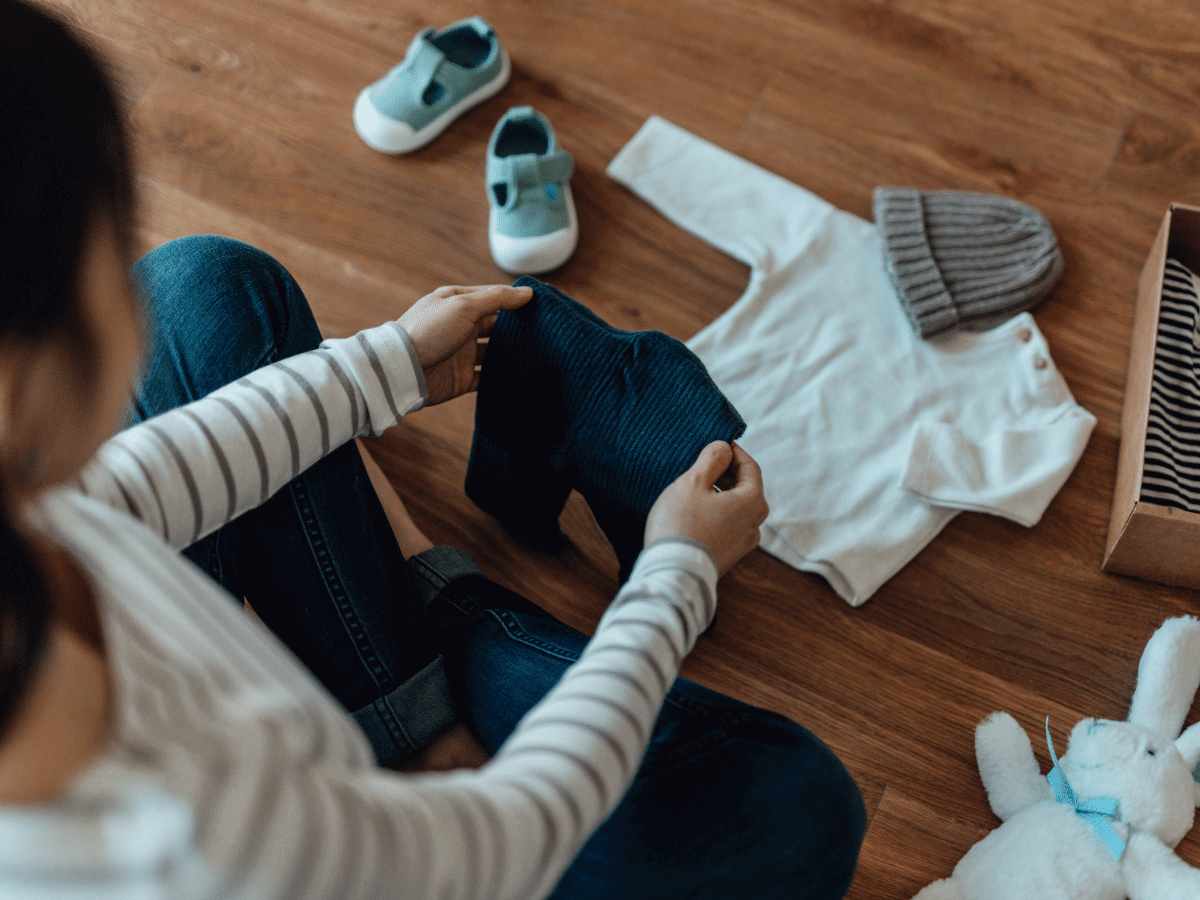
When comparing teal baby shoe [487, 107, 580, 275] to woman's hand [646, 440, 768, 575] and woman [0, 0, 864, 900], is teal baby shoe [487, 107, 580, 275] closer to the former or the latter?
woman [0, 0, 864, 900]

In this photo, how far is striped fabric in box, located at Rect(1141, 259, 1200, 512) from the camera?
0.94m

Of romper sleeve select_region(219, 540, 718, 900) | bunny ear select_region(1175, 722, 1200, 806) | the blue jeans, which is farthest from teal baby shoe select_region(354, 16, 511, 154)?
bunny ear select_region(1175, 722, 1200, 806)

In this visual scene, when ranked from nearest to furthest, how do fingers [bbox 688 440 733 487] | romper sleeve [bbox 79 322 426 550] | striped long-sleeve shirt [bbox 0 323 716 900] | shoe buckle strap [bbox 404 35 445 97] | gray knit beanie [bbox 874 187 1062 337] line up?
1. striped long-sleeve shirt [bbox 0 323 716 900]
2. romper sleeve [bbox 79 322 426 550]
3. fingers [bbox 688 440 733 487]
4. gray knit beanie [bbox 874 187 1062 337]
5. shoe buckle strap [bbox 404 35 445 97]

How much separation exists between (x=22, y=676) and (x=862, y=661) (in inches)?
29.7

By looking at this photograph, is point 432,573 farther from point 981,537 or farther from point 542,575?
point 981,537

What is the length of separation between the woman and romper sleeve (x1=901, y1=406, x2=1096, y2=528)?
0.32m

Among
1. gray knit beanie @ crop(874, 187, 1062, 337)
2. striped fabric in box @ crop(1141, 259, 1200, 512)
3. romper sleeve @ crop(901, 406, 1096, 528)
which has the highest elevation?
gray knit beanie @ crop(874, 187, 1062, 337)

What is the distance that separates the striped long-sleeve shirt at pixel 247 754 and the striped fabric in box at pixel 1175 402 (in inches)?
A: 22.9

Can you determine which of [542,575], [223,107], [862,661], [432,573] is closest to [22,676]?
[432,573]

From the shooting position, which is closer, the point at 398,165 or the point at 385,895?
the point at 385,895

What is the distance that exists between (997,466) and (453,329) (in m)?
0.57

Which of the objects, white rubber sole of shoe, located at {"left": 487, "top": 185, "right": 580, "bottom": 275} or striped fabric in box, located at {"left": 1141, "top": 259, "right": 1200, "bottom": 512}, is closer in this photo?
striped fabric in box, located at {"left": 1141, "top": 259, "right": 1200, "bottom": 512}

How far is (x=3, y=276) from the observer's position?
35cm

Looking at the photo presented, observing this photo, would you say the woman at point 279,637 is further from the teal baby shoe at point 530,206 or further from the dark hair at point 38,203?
the teal baby shoe at point 530,206
